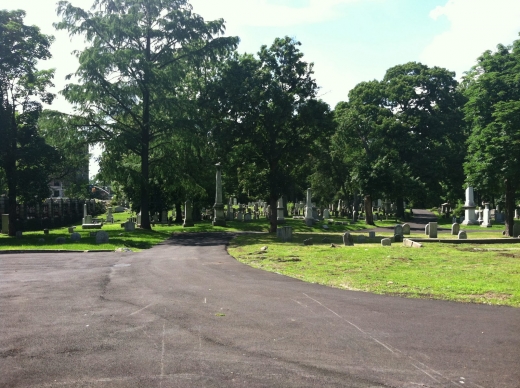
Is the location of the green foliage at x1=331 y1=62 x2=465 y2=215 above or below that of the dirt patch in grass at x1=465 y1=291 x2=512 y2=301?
above

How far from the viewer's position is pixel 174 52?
3350cm

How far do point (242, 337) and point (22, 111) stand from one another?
32.1m

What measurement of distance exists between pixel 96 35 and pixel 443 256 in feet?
88.9

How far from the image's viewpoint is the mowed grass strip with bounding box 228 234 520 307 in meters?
10.2

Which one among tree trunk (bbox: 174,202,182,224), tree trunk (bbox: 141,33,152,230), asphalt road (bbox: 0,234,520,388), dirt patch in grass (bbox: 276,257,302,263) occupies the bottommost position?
dirt patch in grass (bbox: 276,257,302,263)

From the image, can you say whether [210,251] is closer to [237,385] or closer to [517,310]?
[517,310]

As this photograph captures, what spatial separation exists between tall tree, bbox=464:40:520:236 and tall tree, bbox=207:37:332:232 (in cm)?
963

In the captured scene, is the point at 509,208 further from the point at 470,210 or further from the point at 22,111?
the point at 22,111

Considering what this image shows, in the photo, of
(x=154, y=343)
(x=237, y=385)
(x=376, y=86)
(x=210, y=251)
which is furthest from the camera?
(x=376, y=86)

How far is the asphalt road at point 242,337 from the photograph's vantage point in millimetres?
5180

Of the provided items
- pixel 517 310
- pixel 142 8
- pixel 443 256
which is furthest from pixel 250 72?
pixel 517 310

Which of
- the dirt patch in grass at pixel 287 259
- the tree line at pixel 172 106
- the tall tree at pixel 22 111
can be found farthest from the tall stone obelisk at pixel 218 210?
the dirt patch in grass at pixel 287 259

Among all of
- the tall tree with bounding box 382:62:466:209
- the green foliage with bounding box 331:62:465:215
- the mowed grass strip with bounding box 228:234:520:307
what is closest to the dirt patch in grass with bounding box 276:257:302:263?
the mowed grass strip with bounding box 228:234:520:307

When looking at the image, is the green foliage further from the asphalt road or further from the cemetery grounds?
the asphalt road
